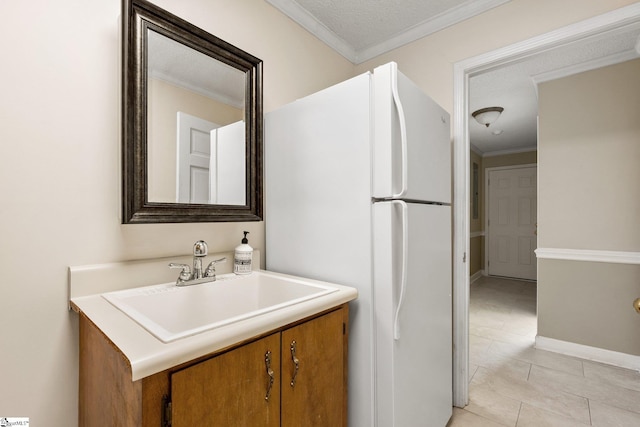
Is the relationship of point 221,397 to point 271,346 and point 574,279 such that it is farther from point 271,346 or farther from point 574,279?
point 574,279

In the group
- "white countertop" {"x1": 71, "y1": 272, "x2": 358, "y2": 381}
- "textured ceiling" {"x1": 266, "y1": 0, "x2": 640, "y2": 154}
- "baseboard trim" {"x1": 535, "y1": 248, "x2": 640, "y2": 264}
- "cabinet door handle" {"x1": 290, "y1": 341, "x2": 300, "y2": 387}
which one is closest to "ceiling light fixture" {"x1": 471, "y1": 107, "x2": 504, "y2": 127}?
"textured ceiling" {"x1": 266, "y1": 0, "x2": 640, "y2": 154}

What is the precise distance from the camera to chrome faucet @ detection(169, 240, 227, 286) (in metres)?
1.24

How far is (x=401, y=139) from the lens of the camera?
4.08 ft

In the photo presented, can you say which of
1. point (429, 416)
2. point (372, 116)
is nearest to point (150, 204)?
point (372, 116)

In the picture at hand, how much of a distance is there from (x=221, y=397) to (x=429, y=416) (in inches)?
45.9

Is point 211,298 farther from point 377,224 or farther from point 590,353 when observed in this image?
point 590,353

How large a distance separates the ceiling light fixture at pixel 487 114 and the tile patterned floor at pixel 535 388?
2.41 meters

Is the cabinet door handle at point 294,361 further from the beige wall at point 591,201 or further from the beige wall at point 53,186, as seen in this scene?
the beige wall at point 591,201

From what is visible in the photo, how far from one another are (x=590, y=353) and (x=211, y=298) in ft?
10.3

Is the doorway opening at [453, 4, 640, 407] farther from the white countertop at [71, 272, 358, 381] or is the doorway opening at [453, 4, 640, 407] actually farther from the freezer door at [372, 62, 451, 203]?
the white countertop at [71, 272, 358, 381]

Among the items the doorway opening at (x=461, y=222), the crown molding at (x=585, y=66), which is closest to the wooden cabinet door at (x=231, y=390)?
the doorway opening at (x=461, y=222)

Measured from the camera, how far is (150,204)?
119cm

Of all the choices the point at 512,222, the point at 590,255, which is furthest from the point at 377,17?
the point at 512,222

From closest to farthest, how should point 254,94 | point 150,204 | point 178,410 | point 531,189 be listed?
point 178,410 → point 150,204 → point 254,94 → point 531,189
